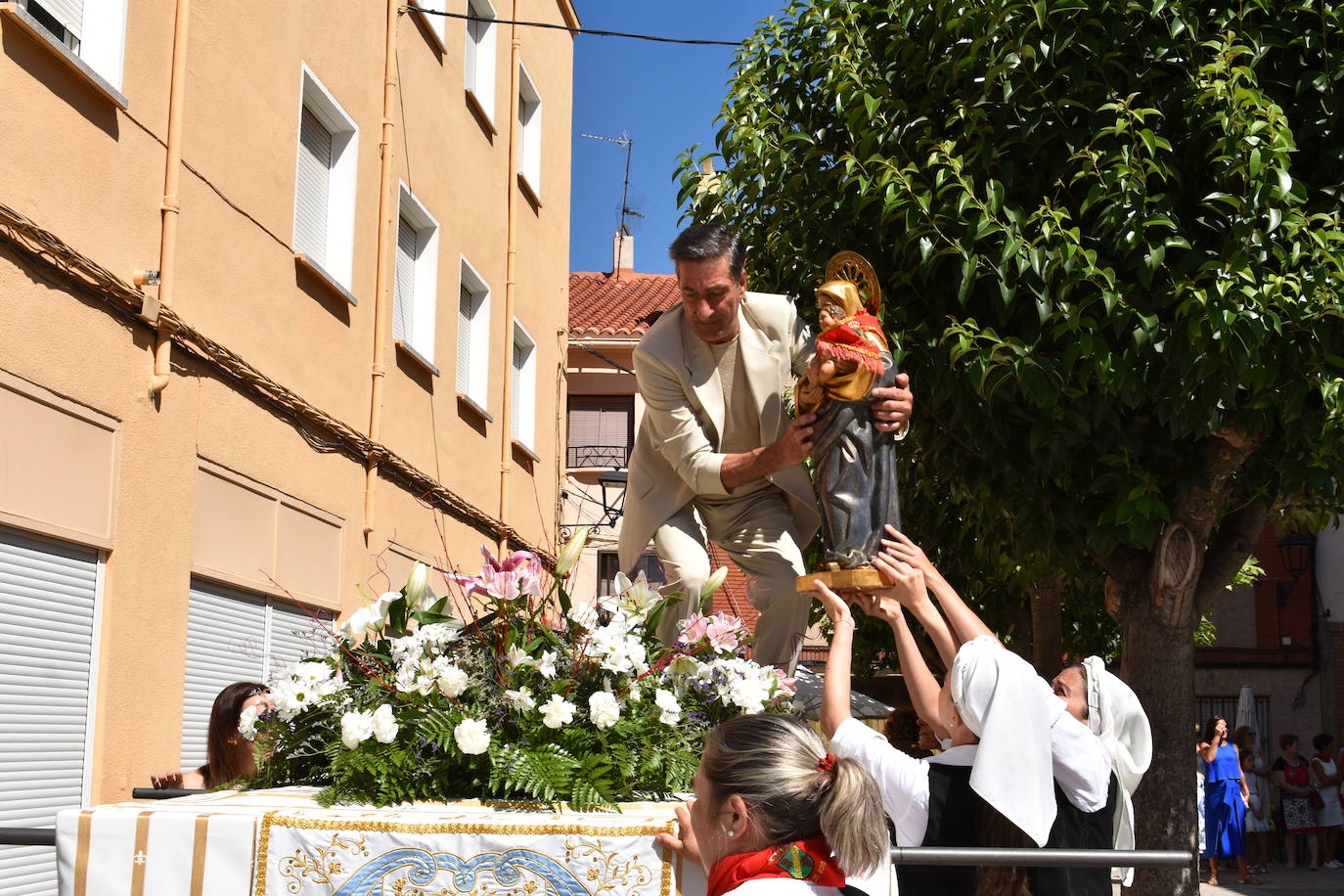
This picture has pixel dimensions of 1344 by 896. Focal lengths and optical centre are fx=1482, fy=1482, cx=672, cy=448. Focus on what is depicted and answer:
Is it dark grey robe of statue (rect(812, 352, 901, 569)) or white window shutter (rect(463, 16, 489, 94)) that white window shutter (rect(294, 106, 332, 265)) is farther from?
dark grey robe of statue (rect(812, 352, 901, 569))

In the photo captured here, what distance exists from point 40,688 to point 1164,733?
6.65 m

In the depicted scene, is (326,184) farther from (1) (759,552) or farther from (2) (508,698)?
(2) (508,698)

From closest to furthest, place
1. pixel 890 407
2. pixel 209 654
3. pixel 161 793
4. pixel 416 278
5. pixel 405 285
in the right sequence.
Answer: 1. pixel 161 793
2. pixel 890 407
3. pixel 209 654
4. pixel 405 285
5. pixel 416 278

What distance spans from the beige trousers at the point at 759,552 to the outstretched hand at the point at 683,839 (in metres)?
2.01

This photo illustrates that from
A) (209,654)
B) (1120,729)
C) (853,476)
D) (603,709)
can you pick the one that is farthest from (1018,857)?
(209,654)

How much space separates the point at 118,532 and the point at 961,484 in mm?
4989

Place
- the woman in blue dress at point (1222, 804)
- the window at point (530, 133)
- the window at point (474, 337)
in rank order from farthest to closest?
the window at point (530, 133)
the woman in blue dress at point (1222, 804)
the window at point (474, 337)

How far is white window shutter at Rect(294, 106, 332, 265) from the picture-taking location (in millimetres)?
11945

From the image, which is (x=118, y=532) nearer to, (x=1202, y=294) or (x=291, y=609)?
(x=291, y=609)

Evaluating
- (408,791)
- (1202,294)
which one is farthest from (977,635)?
(1202,294)

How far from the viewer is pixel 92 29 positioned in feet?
28.0

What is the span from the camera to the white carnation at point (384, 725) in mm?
3672

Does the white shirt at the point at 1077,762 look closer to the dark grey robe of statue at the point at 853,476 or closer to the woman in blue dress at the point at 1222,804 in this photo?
the dark grey robe of statue at the point at 853,476

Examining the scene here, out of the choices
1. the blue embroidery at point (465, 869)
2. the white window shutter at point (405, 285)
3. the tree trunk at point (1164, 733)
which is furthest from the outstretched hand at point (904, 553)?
the white window shutter at point (405, 285)
